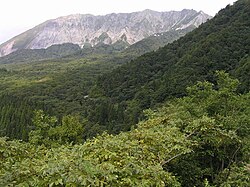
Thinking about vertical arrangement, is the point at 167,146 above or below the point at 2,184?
below

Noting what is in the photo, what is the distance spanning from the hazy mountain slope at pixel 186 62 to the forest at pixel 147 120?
0.41 metres

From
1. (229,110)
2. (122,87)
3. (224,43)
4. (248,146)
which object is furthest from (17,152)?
(122,87)

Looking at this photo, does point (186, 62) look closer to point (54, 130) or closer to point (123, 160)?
point (54, 130)

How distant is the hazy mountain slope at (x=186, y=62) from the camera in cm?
9312

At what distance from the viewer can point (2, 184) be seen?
7.91 m

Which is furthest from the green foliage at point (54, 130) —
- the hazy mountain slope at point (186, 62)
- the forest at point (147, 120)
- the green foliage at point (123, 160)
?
the hazy mountain slope at point (186, 62)

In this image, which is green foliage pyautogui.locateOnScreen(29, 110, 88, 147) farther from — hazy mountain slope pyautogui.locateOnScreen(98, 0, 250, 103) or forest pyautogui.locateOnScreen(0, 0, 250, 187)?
hazy mountain slope pyautogui.locateOnScreen(98, 0, 250, 103)

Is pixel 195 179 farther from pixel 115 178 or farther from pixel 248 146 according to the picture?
pixel 115 178

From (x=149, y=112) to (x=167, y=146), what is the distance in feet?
44.7

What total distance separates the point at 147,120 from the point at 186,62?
3358 inches

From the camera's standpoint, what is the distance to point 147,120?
2003cm

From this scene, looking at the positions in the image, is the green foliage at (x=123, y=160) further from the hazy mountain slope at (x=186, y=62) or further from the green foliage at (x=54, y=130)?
the hazy mountain slope at (x=186, y=62)

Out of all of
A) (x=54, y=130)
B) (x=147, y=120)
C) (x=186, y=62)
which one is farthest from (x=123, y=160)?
(x=186, y=62)

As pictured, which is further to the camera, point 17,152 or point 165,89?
point 165,89
